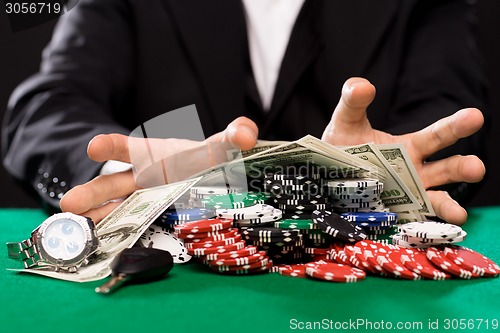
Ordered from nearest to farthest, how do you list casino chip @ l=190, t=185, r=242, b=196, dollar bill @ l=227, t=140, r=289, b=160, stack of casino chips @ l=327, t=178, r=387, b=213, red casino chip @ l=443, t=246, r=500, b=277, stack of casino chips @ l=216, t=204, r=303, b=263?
red casino chip @ l=443, t=246, r=500, b=277
stack of casino chips @ l=216, t=204, r=303, b=263
stack of casino chips @ l=327, t=178, r=387, b=213
casino chip @ l=190, t=185, r=242, b=196
dollar bill @ l=227, t=140, r=289, b=160

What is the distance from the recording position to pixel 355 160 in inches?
75.4

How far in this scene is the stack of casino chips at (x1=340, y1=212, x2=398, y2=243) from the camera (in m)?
1.75

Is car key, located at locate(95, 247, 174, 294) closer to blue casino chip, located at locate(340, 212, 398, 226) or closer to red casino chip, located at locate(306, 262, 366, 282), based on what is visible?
red casino chip, located at locate(306, 262, 366, 282)

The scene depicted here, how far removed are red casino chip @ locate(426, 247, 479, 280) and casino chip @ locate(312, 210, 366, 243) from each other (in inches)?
7.7

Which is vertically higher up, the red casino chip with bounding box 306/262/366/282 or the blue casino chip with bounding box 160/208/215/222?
the blue casino chip with bounding box 160/208/215/222

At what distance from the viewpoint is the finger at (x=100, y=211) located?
6.80 ft

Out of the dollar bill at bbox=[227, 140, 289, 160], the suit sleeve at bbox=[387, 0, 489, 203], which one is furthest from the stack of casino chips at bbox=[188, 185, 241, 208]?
the suit sleeve at bbox=[387, 0, 489, 203]

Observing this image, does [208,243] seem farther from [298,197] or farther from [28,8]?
[28,8]

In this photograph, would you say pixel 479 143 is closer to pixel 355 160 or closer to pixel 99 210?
pixel 355 160

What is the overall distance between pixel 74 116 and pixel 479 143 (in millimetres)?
1866

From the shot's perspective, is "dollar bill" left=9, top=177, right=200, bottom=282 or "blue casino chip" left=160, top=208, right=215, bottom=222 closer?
"dollar bill" left=9, top=177, right=200, bottom=282

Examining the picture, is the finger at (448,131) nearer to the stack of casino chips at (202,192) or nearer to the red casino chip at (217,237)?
the stack of casino chips at (202,192)

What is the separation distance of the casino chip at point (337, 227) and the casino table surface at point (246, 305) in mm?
151

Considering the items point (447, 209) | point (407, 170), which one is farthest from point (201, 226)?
A: point (447, 209)
